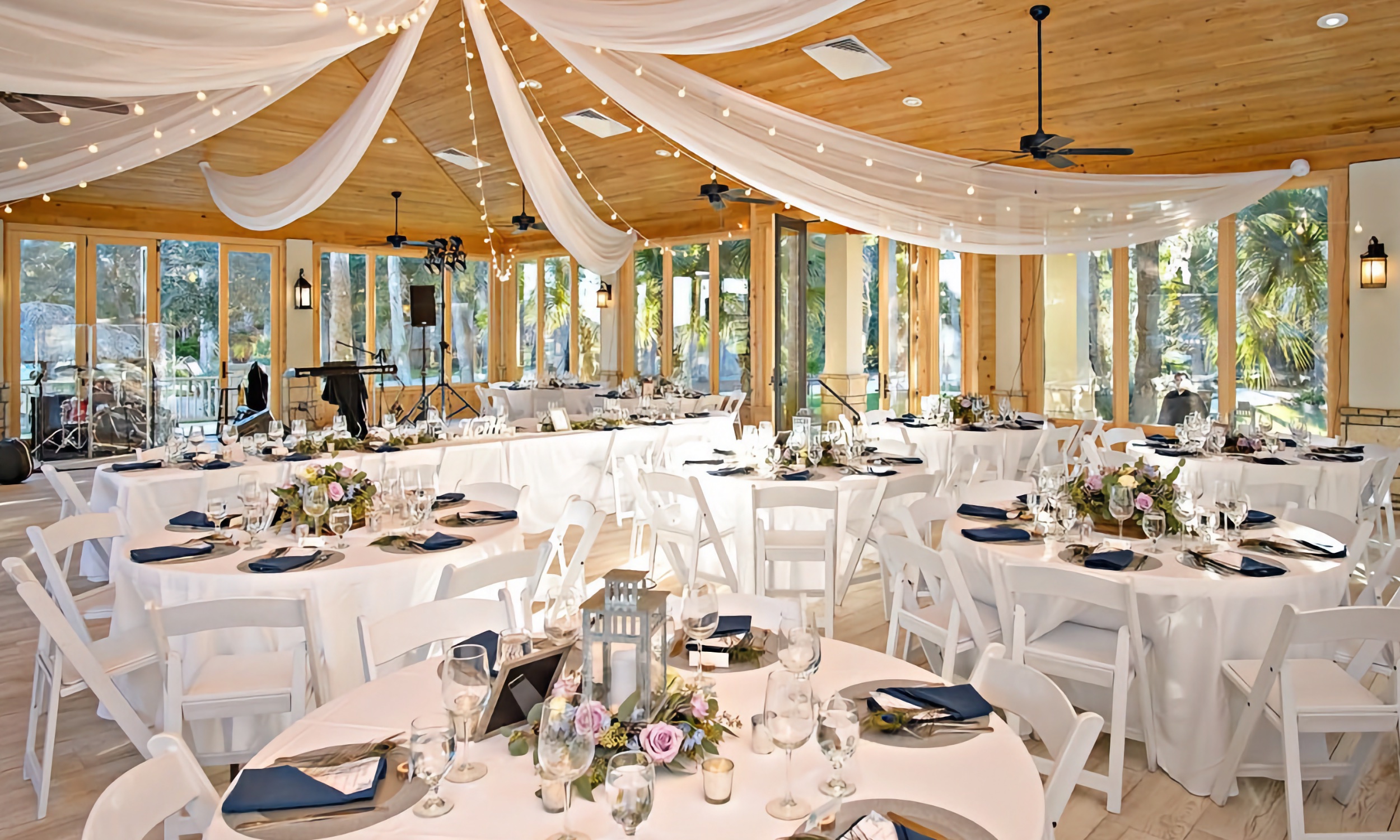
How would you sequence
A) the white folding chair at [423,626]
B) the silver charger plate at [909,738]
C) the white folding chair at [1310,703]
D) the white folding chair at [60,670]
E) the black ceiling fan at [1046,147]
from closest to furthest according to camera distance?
the silver charger plate at [909,738]
the white folding chair at [423,626]
the white folding chair at [1310,703]
the white folding chair at [60,670]
the black ceiling fan at [1046,147]

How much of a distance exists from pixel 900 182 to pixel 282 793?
4499 millimetres

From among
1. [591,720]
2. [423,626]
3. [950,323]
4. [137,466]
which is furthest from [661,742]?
[950,323]

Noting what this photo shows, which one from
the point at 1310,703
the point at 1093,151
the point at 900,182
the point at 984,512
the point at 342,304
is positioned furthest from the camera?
the point at 342,304

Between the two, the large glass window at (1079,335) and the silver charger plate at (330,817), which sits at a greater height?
the large glass window at (1079,335)

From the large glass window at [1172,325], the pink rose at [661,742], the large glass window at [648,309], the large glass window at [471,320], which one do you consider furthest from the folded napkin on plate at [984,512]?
the large glass window at [471,320]

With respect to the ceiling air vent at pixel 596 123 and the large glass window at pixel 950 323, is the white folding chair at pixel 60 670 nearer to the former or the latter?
the ceiling air vent at pixel 596 123

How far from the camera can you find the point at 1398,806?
10.1 ft

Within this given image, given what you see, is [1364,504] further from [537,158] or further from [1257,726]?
[537,158]

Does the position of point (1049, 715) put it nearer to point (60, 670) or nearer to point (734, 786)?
point (734, 786)

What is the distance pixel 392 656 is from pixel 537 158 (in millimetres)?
4125

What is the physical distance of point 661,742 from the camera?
1.53 m

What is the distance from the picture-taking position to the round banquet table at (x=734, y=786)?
59.7 inches

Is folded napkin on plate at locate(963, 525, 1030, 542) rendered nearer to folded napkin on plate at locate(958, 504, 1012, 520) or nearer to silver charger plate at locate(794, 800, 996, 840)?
folded napkin on plate at locate(958, 504, 1012, 520)

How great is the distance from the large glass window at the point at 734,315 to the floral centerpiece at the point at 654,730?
10852 mm
